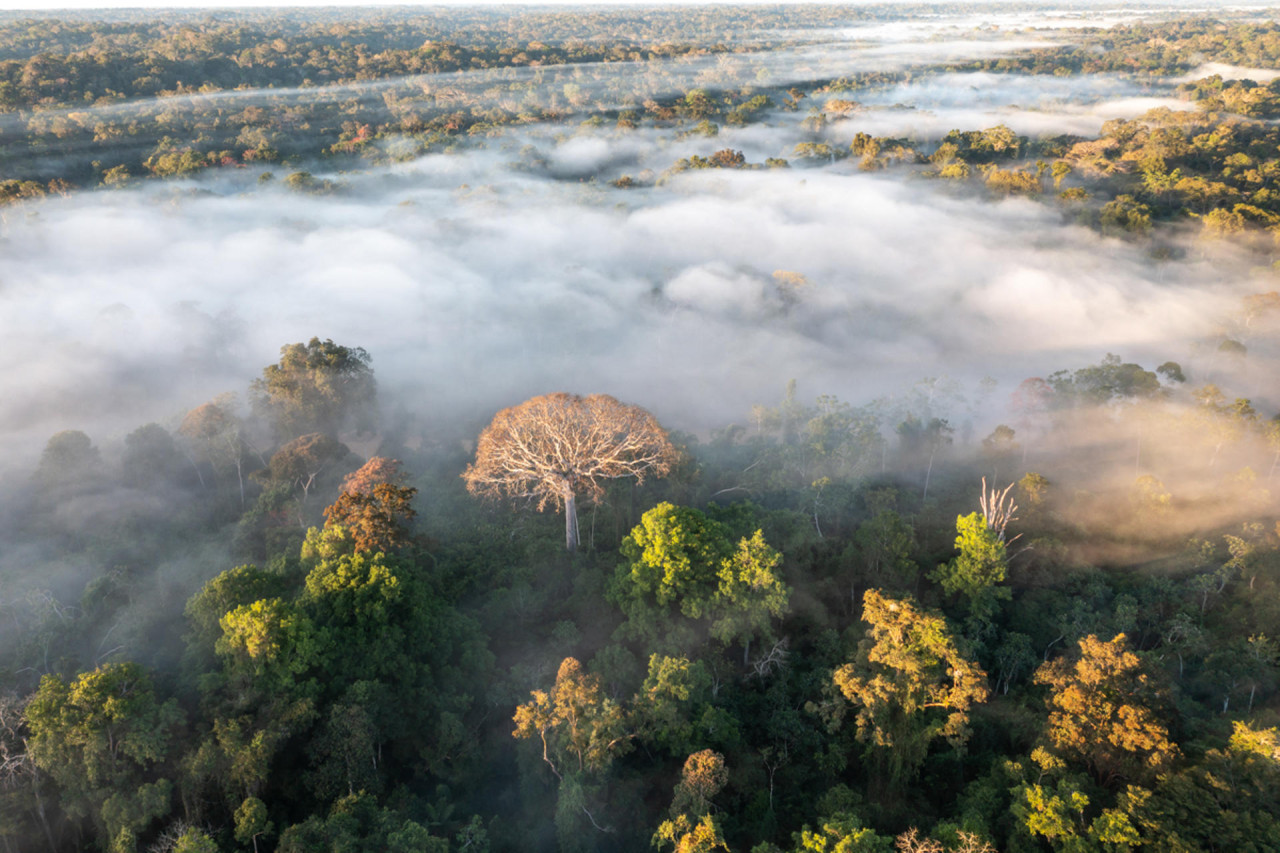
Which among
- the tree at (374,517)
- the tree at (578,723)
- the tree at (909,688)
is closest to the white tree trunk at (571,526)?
the tree at (374,517)

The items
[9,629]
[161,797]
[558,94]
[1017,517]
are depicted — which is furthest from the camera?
[558,94]

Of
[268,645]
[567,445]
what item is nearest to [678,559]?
[567,445]

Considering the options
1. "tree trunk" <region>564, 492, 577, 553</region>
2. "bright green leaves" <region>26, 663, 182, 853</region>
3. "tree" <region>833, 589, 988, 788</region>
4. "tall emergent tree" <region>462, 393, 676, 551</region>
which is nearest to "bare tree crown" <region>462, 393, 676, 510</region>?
"tall emergent tree" <region>462, 393, 676, 551</region>

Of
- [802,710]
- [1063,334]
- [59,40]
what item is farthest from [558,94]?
[802,710]

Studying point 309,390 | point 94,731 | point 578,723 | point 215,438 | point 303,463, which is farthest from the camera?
point 309,390

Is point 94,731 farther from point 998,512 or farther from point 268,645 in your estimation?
point 998,512

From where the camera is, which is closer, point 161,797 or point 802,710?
point 161,797

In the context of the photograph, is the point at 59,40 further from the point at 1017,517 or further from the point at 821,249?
the point at 1017,517
